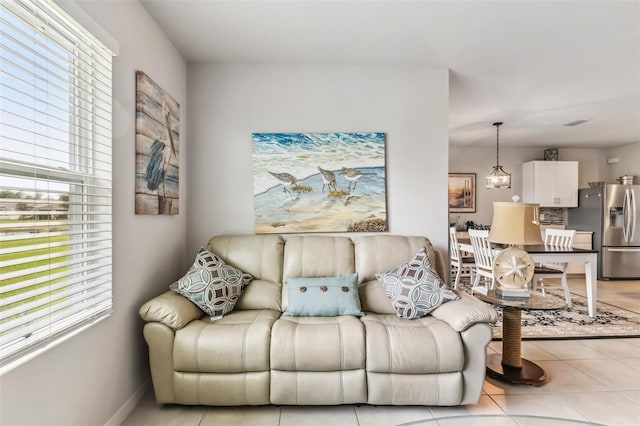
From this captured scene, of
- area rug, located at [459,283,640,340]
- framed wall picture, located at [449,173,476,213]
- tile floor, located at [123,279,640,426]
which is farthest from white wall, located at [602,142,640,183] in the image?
tile floor, located at [123,279,640,426]

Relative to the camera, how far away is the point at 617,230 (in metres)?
5.90

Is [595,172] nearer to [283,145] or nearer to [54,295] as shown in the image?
[283,145]

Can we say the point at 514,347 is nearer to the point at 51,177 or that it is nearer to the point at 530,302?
the point at 530,302

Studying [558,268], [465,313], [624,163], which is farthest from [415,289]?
[624,163]

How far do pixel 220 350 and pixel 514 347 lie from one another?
2.09 meters

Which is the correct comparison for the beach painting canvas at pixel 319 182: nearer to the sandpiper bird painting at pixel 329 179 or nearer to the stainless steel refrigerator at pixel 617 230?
the sandpiper bird painting at pixel 329 179

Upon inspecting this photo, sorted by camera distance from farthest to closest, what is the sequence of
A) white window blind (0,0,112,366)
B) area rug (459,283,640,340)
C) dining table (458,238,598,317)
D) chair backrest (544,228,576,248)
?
chair backrest (544,228,576,248) < dining table (458,238,598,317) < area rug (459,283,640,340) < white window blind (0,0,112,366)

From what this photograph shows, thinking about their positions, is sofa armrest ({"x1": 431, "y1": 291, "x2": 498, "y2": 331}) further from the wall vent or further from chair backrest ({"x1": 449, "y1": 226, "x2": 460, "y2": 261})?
Answer: the wall vent

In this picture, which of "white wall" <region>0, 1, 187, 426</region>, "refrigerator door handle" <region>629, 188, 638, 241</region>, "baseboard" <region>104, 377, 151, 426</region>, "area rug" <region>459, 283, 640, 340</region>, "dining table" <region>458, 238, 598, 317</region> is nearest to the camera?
"white wall" <region>0, 1, 187, 426</region>

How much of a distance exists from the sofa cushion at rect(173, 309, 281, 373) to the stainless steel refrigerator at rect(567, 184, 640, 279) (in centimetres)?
650

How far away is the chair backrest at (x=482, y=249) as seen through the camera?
4.08m

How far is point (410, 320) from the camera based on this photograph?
91.4 inches

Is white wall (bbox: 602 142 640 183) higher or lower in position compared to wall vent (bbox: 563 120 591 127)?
lower

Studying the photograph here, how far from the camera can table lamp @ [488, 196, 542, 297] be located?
2.33 meters
